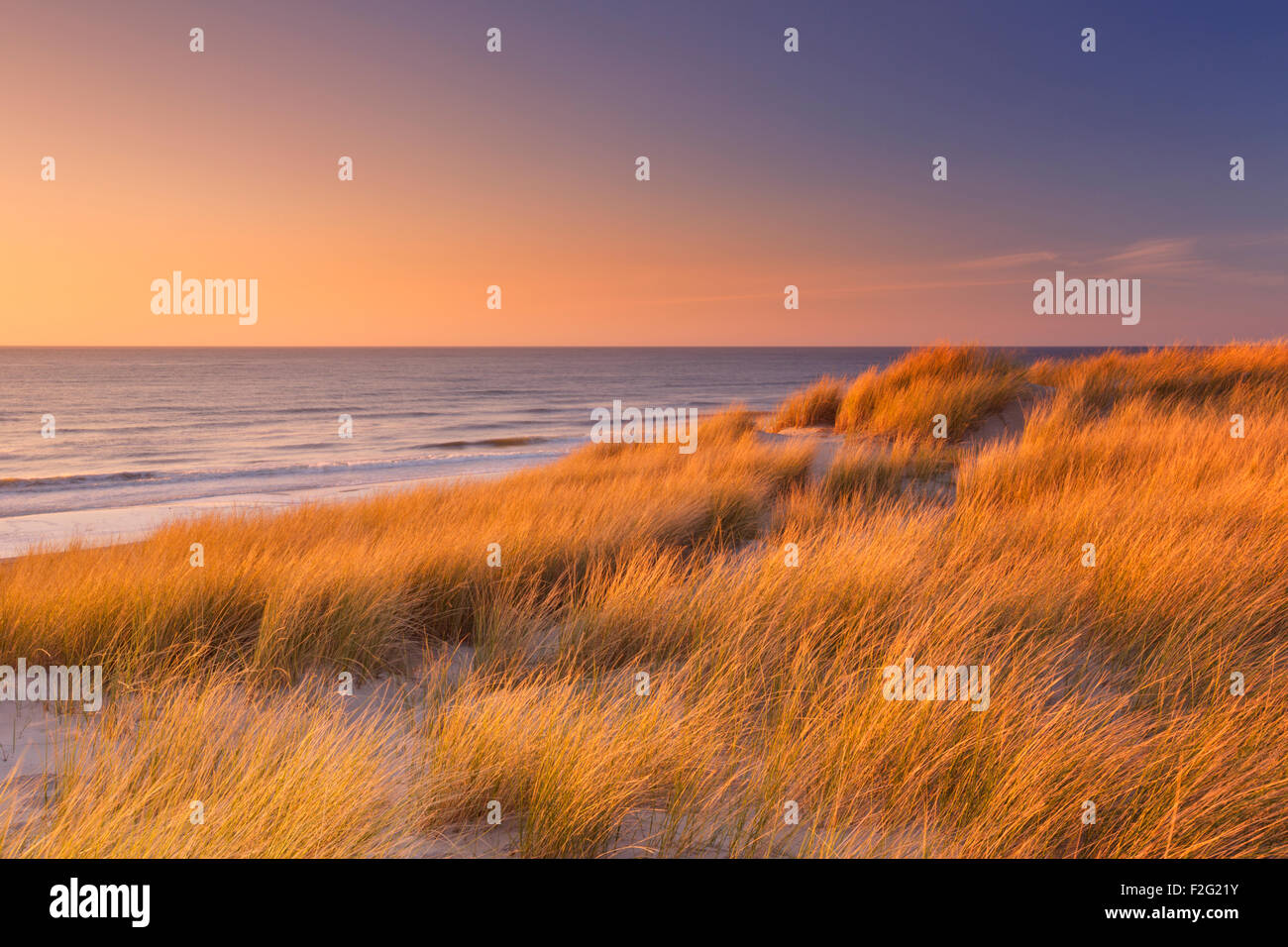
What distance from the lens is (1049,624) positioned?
357 centimetres

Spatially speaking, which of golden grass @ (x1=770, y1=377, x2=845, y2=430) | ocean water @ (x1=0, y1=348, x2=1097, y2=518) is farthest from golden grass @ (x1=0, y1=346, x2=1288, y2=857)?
ocean water @ (x1=0, y1=348, x2=1097, y2=518)

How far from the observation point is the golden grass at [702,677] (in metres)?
2.21

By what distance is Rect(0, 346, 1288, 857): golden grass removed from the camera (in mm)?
2209

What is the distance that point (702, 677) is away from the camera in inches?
134

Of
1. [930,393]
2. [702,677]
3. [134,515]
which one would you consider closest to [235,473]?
[134,515]

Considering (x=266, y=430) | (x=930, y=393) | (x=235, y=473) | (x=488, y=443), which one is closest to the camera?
(x=930, y=393)

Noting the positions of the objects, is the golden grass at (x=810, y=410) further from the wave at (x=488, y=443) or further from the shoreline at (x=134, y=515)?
the wave at (x=488, y=443)

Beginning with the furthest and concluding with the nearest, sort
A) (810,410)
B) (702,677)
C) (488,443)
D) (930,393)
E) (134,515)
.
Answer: (488,443) < (810,410) < (134,515) < (930,393) < (702,677)

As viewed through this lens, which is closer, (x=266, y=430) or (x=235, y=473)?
(x=235, y=473)

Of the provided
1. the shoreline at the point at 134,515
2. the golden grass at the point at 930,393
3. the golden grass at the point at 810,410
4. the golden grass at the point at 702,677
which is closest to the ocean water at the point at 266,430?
the shoreline at the point at 134,515

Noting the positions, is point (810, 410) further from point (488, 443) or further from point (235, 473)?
point (235, 473)
